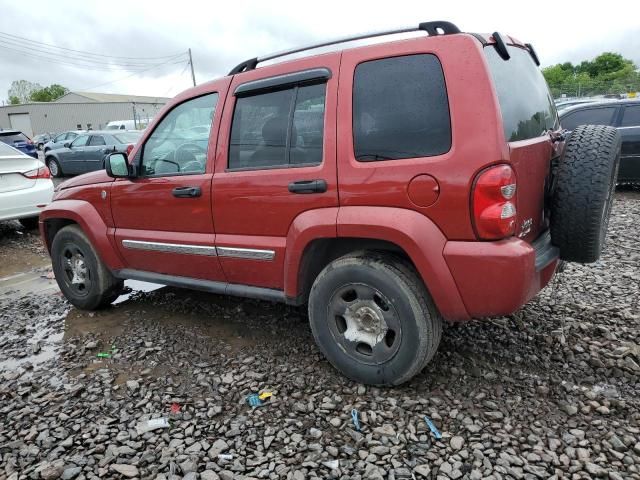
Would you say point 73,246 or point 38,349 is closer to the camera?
point 38,349

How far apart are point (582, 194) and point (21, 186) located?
281 inches

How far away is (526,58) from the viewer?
299 centimetres

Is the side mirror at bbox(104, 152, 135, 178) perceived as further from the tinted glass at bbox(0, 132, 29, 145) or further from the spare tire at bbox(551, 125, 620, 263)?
the tinted glass at bbox(0, 132, 29, 145)

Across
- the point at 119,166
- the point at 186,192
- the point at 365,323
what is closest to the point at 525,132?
the point at 365,323

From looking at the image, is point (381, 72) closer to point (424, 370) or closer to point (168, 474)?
point (424, 370)

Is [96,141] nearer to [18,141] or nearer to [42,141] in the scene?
[18,141]

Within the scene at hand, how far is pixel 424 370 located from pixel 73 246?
3225mm

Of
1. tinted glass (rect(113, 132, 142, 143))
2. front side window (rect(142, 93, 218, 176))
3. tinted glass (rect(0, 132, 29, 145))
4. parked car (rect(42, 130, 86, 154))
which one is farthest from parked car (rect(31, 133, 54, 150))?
front side window (rect(142, 93, 218, 176))

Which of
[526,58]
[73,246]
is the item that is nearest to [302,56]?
[526,58]

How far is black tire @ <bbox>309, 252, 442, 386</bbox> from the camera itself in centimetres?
257

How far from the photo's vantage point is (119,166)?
3609 mm

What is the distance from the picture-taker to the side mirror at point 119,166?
3.61 meters

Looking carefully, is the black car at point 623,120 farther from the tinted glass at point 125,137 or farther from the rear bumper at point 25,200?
the tinted glass at point 125,137

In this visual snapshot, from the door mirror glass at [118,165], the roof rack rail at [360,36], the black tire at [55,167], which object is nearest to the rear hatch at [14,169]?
the door mirror glass at [118,165]
